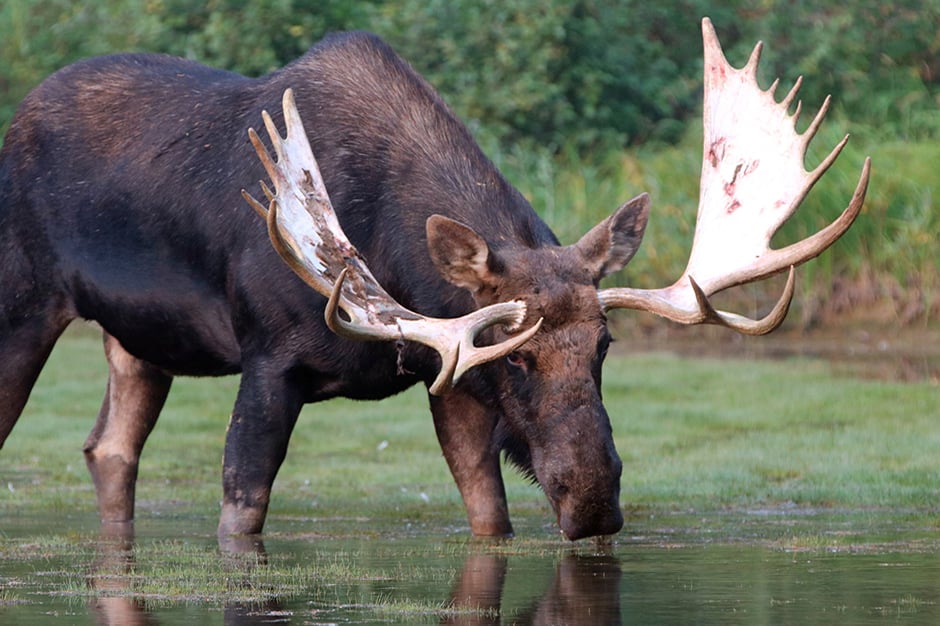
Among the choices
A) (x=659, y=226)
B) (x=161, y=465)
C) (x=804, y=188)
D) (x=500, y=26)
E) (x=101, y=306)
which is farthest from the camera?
(x=500, y=26)

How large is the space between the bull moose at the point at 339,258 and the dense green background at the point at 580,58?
9.07 metres

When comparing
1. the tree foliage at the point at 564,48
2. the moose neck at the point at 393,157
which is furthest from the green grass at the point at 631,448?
the tree foliage at the point at 564,48

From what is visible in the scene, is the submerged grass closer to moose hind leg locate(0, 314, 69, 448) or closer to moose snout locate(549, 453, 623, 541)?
moose snout locate(549, 453, 623, 541)

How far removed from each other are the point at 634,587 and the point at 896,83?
48.6 ft

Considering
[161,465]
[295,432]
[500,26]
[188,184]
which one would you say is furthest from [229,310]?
[500,26]

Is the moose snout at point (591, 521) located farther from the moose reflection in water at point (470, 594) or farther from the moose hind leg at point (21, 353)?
the moose hind leg at point (21, 353)

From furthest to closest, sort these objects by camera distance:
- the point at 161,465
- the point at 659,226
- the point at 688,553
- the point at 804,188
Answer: the point at 659,226 < the point at 161,465 < the point at 804,188 < the point at 688,553

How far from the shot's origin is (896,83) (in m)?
20.8

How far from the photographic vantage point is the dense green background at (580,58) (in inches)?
755

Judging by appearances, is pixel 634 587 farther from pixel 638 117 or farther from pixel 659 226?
pixel 638 117

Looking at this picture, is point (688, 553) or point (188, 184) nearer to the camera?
point (688, 553)

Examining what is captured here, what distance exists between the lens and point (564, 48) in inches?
832

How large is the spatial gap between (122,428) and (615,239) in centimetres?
278

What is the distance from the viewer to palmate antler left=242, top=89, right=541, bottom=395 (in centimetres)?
728
